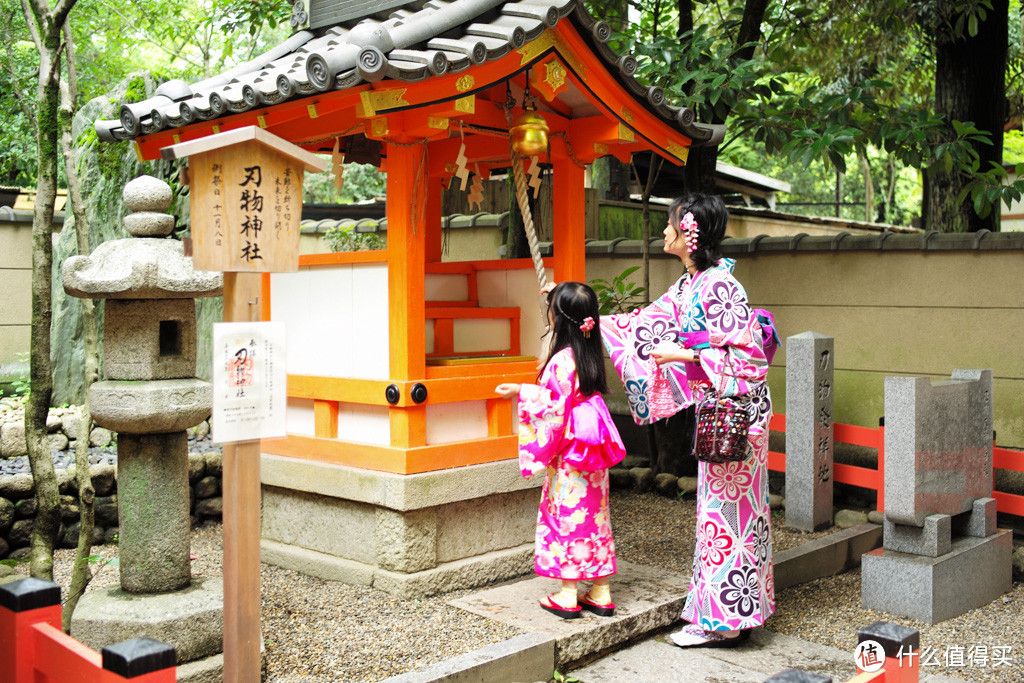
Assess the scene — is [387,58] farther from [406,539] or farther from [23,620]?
[23,620]

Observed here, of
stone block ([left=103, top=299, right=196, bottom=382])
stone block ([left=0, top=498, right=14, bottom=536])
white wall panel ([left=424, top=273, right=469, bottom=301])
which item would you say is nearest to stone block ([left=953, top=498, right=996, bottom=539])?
white wall panel ([left=424, top=273, right=469, bottom=301])

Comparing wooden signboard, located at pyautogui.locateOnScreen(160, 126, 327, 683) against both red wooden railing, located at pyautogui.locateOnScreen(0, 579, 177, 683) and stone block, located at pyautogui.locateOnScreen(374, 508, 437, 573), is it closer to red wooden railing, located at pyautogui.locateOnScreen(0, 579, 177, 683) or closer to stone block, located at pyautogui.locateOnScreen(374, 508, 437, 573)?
red wooden railing, located at pyautogui.locateOnScreen(0, 579, 177, 683)

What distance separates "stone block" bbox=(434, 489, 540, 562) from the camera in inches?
204

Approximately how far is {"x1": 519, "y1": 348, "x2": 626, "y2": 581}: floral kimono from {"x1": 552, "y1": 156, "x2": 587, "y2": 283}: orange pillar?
4.28 feet

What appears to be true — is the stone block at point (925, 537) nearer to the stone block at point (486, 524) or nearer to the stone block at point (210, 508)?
the stone block at point (486, 524)

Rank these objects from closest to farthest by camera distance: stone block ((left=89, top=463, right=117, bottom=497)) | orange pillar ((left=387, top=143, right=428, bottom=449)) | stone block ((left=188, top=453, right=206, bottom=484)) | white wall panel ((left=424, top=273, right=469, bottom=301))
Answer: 1. orange pillar ((left=387, top=143, right=428, bottom=449))
2. white wall panel ((left=424, top=273, right=469, bottom=301))
3. stone block ((left=89, top=463, right=117, bottom=497))
4. stone block ((left=188, top=453, right=206, bottom=484))

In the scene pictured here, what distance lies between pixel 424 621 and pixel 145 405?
6.20 feet

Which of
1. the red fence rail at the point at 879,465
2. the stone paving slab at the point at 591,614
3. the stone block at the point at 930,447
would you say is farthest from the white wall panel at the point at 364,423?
the stone block at the point at 930,447

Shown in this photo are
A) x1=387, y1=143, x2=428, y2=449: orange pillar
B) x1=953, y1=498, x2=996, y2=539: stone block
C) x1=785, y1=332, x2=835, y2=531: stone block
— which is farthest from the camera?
x1=785, y1=332, x2=835, y2=531: stone block

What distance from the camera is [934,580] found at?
5340 millimetres

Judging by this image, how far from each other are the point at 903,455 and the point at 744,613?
1651 mm

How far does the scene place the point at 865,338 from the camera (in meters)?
7.63

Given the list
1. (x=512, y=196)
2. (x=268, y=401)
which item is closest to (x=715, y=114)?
(x=512, y=196)

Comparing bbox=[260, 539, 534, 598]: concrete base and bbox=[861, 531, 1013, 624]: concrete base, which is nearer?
bbox=[260, 539, 534, 598]: concrete base
